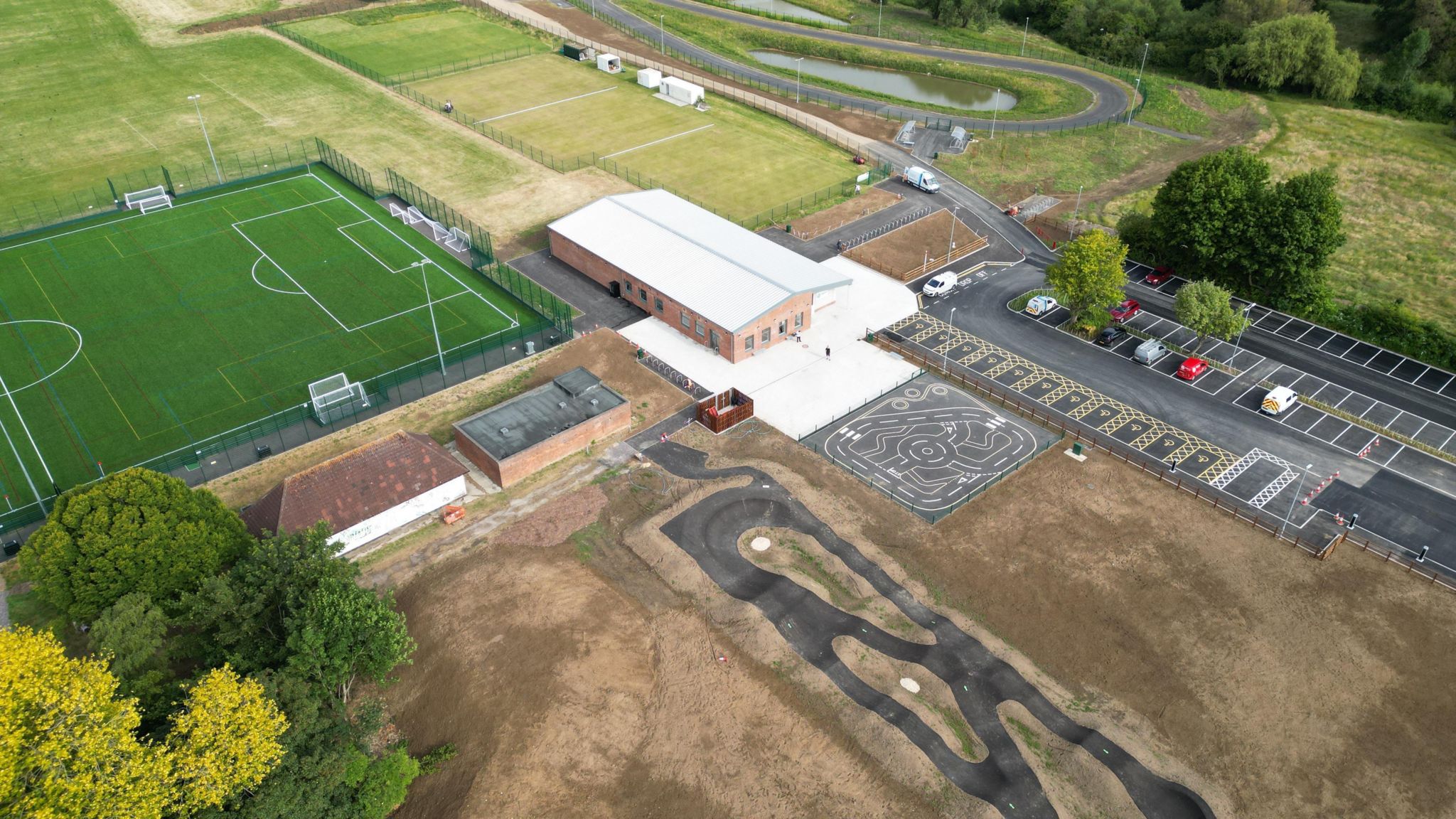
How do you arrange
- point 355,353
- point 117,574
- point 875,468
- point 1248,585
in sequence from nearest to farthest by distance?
point 117,574
point 1248,585
point 875,468
point 355,353

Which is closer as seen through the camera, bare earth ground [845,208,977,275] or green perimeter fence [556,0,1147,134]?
bare earth ground [845,208,977,275]

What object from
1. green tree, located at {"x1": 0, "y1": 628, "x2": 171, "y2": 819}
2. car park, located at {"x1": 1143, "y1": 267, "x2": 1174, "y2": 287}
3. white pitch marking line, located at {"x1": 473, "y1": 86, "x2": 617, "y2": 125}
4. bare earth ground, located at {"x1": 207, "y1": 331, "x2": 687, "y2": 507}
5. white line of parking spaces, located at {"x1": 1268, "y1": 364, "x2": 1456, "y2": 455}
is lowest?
white line of parking spaces, located at {"x1": 1268, "y1": 364, "x2": 1456, "y2": 455}

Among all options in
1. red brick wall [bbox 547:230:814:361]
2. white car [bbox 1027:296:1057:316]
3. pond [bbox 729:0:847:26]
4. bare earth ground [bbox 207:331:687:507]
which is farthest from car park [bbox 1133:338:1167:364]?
pond [bbox 729:0:847:26]

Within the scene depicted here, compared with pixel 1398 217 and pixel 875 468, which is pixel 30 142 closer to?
pixel 875 468

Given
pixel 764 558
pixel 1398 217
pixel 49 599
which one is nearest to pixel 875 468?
pixel 764 558

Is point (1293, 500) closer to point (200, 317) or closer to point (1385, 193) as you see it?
point (1385, 193)

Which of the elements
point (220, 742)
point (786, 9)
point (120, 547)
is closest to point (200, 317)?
point (120, 547)

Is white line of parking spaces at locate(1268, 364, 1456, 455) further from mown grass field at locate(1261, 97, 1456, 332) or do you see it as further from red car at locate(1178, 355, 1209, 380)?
mown grass field at locate(1261, 97, 1456, 332)
